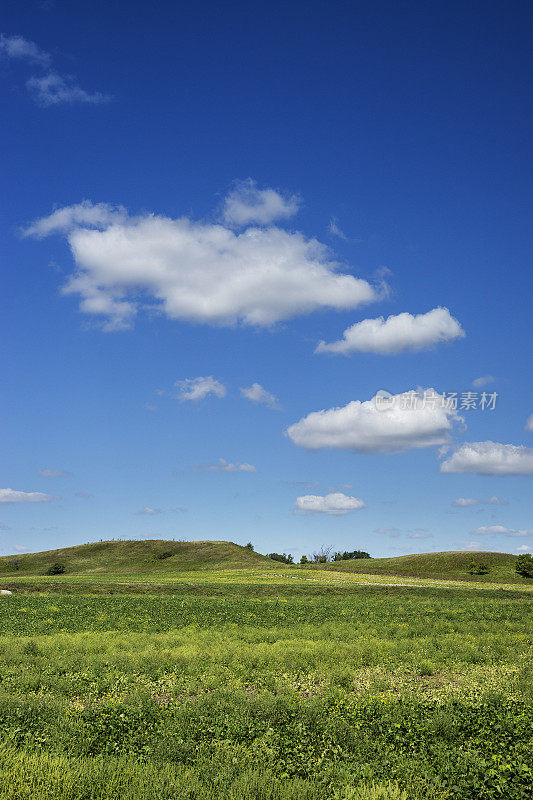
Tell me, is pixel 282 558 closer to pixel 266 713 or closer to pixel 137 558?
pixel 137 558

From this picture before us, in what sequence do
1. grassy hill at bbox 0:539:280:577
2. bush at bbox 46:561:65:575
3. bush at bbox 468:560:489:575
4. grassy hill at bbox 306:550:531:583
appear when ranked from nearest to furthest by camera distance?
grassy hill at bbox 306:550:531:583
bush at bbox 468:560:489:575
grassy hill at bbox 0:539:280:577
bush at bbox 46:561:65:575

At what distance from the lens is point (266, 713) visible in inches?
512

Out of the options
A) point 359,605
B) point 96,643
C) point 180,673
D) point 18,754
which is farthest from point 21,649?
point 359,605

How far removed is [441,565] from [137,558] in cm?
6989

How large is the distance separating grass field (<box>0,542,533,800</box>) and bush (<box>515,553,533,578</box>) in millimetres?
73984

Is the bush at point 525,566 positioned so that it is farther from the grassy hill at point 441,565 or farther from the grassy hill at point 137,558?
the grassy hill at point 137,558

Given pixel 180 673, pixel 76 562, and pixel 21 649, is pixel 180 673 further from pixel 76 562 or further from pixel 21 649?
pixel 76 562

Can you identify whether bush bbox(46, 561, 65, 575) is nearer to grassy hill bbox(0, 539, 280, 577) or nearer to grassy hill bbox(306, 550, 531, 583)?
grassy hill bbox(0, 539, 280, 577)

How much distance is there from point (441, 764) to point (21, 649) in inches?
629

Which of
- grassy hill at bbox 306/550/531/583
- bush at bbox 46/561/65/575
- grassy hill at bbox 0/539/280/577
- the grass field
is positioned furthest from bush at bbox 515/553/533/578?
bush at bbox 46/561/65/575

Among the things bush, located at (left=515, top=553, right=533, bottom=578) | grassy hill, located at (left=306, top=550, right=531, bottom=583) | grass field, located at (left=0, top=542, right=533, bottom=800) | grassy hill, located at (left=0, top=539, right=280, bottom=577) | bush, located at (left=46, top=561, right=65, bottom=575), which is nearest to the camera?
grass field, located at (left=0, top=542, right=533, bottom=800)

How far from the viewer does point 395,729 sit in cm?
1223

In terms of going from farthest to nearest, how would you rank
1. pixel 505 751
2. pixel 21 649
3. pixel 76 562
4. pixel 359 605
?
pixel 76 562 → pixel 359 605 → pixel 21 649 → pixel 505 751

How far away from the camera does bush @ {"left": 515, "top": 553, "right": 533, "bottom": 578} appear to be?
292 feet
